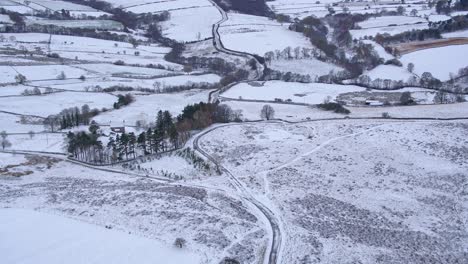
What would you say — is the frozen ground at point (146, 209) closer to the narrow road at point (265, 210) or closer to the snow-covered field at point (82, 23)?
the narrow road at point (265, 210)

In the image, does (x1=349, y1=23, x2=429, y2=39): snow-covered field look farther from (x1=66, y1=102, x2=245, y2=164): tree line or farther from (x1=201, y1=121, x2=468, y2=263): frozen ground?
(x1=66, y1=102, x2=245, y2=164): tree line

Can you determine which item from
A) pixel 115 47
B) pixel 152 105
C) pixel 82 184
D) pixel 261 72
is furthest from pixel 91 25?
pixel 82 184

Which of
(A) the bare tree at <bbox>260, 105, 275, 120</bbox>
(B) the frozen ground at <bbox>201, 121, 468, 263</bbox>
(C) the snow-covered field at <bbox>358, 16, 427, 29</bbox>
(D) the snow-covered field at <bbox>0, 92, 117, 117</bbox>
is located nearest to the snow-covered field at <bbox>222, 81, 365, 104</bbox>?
(A) the bare tree at <bbox>260, 105, 275, 120</bbox>

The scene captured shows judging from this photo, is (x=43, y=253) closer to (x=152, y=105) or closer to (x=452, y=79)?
(x=152, y=105)

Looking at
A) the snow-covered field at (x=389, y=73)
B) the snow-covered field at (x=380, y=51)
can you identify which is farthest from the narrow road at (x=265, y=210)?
the snow-covered field at (x=380, y=51)

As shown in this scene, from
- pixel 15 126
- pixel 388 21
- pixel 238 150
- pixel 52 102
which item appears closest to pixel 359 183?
pixel 238 150
